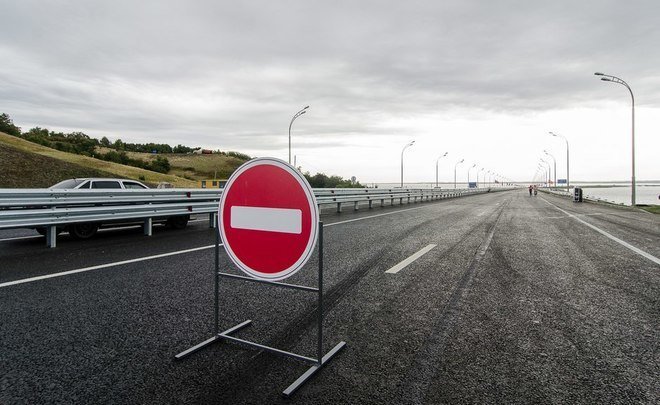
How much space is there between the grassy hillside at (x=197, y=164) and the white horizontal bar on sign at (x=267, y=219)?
94.9m

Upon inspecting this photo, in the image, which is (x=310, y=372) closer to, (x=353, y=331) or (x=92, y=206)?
(x=353, y=331)

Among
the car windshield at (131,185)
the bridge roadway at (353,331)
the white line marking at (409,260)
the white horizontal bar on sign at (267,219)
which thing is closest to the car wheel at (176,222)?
the car windshield at (131,185)

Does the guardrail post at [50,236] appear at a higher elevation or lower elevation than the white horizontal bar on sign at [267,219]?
lower

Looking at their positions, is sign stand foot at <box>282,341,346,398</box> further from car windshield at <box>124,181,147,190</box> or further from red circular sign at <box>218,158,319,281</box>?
car windshield at <box>124,181,147,190</box>

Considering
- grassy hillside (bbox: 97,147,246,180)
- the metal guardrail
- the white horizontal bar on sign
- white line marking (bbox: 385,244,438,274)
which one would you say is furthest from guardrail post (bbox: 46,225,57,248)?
grassy hillside (bbox: 97,147,246,180)

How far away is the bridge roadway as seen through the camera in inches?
97.0

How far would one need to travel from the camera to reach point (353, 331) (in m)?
3.41

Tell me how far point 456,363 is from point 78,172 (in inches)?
1732

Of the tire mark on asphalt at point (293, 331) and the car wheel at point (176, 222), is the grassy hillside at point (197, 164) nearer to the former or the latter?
the car wheel at point (176, 222)

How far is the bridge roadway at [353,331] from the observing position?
2.46m

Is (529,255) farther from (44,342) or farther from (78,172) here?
(78,172)

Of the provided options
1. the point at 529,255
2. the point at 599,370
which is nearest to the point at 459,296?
the point at 599,370

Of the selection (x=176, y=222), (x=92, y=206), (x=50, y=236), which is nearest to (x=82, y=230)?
(x=92, y=206)

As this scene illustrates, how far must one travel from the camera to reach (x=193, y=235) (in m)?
9.79
